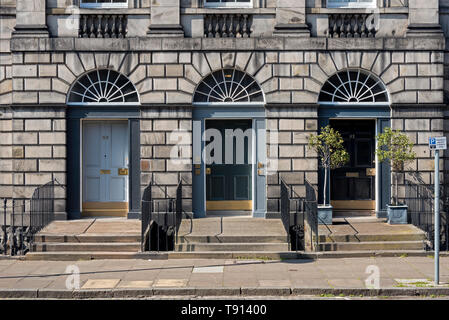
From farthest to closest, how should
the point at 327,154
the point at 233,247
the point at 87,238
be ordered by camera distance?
the point at 327,154 < the point at 87,238 < the point at 233,247

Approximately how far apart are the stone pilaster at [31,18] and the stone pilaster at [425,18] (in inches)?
370

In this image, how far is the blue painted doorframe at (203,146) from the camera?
→ 14672 millimetres

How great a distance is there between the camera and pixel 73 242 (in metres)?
12.8

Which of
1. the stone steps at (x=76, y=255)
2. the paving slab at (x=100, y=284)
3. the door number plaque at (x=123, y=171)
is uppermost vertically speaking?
the door number plaque at (x=123, y=171)

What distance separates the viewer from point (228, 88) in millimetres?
14703

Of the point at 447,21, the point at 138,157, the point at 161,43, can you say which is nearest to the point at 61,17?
the point at 161,43

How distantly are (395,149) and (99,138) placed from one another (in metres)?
7.73

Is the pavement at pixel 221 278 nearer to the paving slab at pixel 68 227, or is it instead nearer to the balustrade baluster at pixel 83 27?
the paving slab at pixel 68 227

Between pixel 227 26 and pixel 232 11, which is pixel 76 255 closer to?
pixel 227 26

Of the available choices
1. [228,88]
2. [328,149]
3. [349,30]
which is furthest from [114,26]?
[328,149]

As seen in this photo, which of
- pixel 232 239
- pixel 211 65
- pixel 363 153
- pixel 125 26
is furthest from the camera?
pixel 363 153

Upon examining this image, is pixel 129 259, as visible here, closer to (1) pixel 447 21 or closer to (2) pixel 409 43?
(2) pixel 409 43

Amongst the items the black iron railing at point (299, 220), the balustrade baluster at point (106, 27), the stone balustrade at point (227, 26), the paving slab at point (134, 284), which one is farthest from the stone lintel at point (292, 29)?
the paving slab at point (134, 284)

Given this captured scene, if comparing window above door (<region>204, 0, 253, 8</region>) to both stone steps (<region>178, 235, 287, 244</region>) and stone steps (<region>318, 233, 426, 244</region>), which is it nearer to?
stone steps (<region>178, 235, 287, 244</region>)
